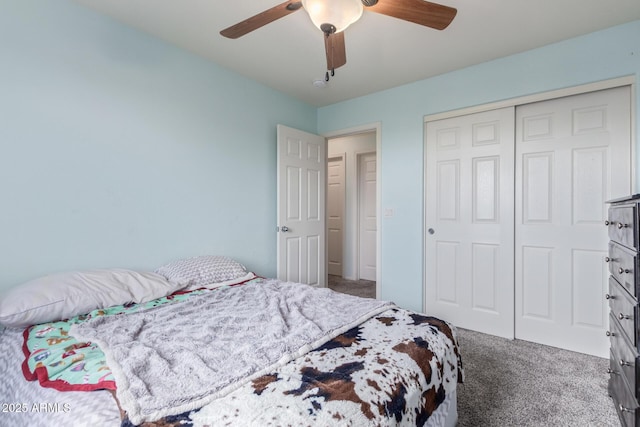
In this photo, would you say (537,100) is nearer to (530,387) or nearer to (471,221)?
(471,221)

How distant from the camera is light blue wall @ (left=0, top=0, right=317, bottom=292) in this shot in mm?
1729

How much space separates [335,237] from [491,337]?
298cm

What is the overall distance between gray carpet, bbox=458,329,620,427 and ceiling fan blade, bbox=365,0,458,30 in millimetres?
2063

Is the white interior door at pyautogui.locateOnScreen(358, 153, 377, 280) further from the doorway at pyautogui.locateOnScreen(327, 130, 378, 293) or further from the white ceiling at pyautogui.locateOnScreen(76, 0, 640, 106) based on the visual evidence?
the white ceiling at pyautogui.locateOnScreen(76, 0, 640, 106)

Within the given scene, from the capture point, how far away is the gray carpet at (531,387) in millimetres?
1623

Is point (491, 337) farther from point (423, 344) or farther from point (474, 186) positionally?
point (423, 344)

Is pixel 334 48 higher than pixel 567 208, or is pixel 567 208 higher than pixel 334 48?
pixel 334 48

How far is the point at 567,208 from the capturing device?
2.44 meters

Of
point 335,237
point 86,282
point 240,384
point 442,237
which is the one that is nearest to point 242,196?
point 86,282

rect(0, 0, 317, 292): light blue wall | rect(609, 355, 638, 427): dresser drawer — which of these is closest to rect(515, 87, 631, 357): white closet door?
rect(609, 355, 638, 427): dresser drawer

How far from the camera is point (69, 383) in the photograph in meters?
0.93

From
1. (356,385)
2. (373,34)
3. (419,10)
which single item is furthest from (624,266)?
(373,34)

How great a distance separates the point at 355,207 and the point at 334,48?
3.44 metres

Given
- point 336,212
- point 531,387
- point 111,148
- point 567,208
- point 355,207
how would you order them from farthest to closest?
point 336,212 < point 355,207 < point 567,208 < point 111,148 < point 531,387
